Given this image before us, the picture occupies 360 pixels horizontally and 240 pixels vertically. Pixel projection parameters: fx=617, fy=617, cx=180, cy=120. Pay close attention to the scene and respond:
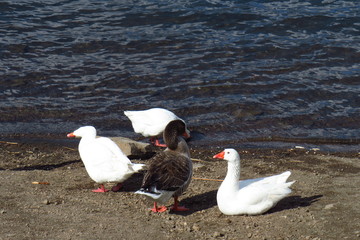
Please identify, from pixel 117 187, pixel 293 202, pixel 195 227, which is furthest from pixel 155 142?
pixel 195 227

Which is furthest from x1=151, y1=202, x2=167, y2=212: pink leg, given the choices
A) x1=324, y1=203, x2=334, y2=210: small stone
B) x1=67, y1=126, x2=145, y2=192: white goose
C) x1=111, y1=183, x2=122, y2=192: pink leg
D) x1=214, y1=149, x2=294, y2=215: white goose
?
x1=324, y1=203, x2=334, y2=210: small stone

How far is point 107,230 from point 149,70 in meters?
7.83

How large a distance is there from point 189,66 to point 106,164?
6.57 metres

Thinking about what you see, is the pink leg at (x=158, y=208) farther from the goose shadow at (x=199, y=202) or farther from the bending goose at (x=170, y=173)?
the goose shadow at (x=199, y=202)

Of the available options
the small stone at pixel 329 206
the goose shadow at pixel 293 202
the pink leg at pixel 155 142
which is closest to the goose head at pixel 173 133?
the goose shadow at pixel 293 202

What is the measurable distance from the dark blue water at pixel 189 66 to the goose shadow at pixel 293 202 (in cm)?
333

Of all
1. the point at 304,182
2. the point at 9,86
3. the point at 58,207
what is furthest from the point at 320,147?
the point at 9,86

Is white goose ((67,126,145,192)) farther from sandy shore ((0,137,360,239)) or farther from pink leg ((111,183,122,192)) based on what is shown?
sandy shore ((0,137,360,239))

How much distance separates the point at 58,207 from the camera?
721 centimetres

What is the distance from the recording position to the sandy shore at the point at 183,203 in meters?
6.43

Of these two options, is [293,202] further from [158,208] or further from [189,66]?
[189,66]

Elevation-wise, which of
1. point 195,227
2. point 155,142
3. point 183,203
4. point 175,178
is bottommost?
point 155,142

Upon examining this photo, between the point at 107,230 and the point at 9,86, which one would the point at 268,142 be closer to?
the point at 107,230

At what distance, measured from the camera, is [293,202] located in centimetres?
737
